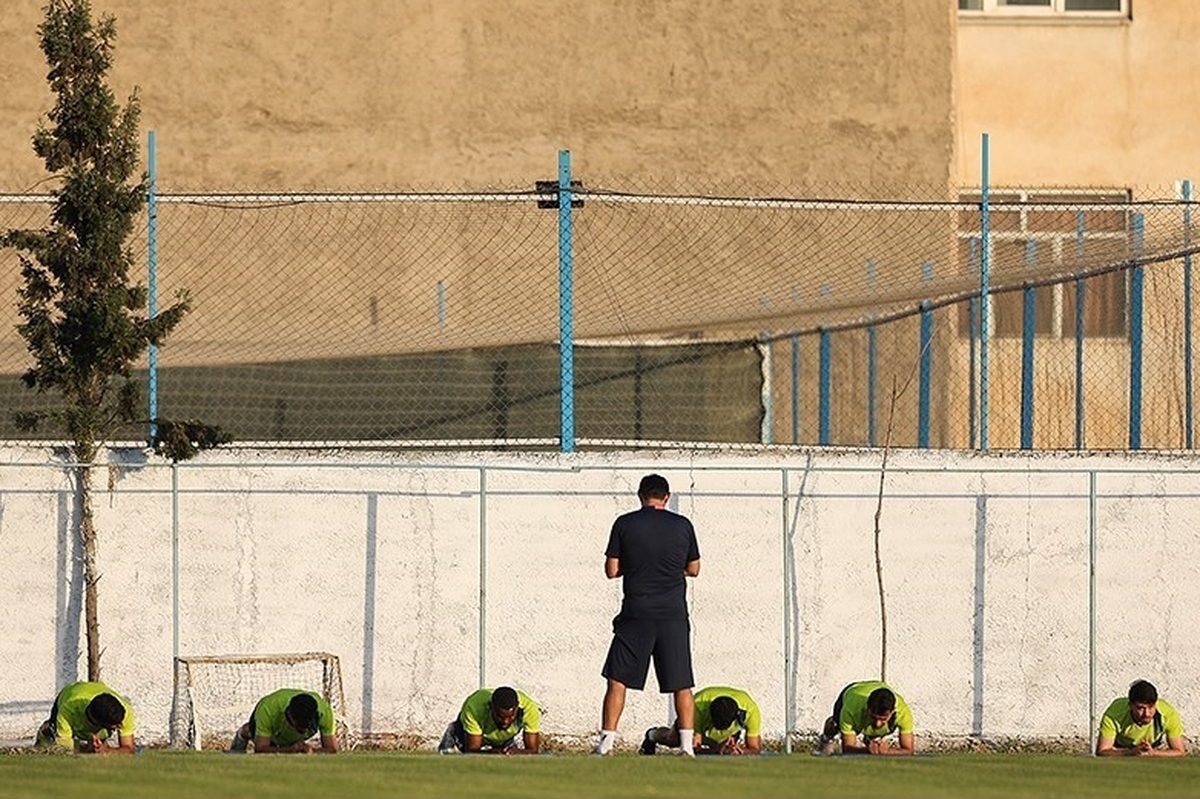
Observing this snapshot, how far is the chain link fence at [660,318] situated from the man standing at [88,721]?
9.00 ft

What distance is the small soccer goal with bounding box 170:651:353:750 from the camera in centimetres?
1770

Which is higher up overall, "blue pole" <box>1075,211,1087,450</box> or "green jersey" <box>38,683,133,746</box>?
"blue pole" <box>1075,211,1087,450</box>

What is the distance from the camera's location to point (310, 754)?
15.4m

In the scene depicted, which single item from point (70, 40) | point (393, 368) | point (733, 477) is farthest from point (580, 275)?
point (70, 40)

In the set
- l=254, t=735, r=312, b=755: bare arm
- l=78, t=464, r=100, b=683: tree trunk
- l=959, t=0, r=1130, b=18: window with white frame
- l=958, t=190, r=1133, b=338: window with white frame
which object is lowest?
l=254, t=735, r=312, b=755: bare arm

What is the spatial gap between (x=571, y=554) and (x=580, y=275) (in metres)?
4.42

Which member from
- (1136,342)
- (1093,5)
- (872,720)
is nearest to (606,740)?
(872,720)

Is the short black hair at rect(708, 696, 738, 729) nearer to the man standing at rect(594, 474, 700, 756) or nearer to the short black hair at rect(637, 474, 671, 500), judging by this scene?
the man standing at rect(594, 474, 700, 756)

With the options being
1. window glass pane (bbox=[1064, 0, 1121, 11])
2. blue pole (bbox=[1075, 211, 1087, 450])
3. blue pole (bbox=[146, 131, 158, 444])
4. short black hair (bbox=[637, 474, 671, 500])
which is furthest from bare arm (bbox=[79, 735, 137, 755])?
window glass pane (bbox=[1064, 0, 1121, 11])

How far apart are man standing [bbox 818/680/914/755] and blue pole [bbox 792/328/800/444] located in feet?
24.9

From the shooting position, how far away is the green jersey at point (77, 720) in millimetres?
16172

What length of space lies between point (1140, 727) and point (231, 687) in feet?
19.1

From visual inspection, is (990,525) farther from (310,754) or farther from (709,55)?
(709,55)

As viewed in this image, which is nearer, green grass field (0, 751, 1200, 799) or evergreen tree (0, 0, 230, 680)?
green grass field (0, 751, 1200, 799)
